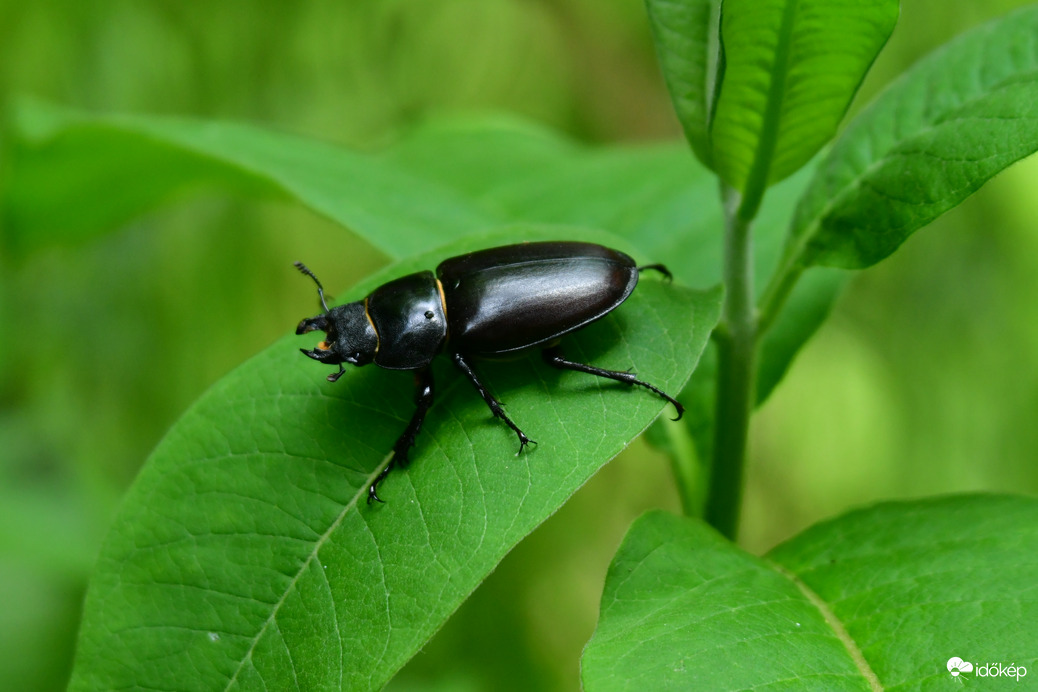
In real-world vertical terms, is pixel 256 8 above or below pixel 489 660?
above

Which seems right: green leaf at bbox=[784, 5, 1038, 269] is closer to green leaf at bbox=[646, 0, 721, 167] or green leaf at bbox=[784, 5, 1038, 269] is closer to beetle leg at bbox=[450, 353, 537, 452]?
green leaf at bbox=[646, 0, 721, 167]

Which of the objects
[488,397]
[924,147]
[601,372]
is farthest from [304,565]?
[924,147]

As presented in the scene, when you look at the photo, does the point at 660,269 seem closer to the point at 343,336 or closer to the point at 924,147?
the point at 924,147

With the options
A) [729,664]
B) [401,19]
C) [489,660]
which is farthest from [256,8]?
[729,664]

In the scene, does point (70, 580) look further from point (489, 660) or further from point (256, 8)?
point (256, 8)

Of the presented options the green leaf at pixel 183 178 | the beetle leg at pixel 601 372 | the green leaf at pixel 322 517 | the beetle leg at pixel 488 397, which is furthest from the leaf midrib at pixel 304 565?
the green leaf at pixel 183 178

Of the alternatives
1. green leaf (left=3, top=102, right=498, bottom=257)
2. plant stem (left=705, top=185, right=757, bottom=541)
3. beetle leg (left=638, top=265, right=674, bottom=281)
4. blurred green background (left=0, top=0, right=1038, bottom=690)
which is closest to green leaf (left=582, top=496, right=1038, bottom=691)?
plant stem (left=705, top=185, right=757, bottom=541)

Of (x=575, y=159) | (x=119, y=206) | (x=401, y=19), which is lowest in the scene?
(x=575, y=159)
